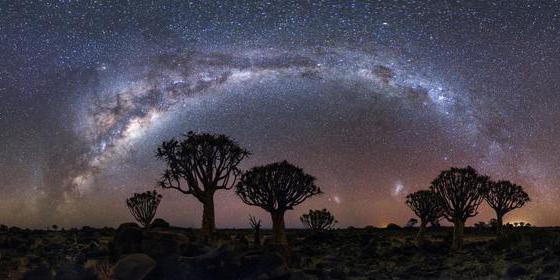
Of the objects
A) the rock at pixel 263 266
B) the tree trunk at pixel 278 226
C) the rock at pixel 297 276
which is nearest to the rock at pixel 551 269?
the rock at pixel 297 276

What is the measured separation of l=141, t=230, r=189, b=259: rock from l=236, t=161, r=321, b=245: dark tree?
12603mm

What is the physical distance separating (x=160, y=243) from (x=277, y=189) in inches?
524

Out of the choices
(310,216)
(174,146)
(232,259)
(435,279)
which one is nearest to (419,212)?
(310,216)

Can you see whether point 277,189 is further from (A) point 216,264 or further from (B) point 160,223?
(B) point 160,223

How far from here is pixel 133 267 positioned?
36.9 feet

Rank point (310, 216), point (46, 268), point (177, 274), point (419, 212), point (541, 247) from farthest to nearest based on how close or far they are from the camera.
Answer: point (310, 216)
point (419, 212)
point (541, 247)
point (177, 274)
point (46, 268)

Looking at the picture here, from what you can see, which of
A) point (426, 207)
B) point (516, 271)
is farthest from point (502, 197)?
point (516, 271)

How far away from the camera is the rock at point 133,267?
10961 millimetres

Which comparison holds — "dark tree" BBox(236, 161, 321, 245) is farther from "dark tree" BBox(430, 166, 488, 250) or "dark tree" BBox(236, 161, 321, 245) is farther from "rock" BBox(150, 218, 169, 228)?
"rock" BBox(150, 218, 169, 228)

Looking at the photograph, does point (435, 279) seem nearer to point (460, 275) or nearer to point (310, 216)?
point (460, 275)

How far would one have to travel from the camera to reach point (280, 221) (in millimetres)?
26359

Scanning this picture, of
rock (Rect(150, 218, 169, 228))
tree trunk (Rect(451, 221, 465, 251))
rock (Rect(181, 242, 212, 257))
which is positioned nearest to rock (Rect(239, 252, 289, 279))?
rock (Rect(181, 242, 212, 257))

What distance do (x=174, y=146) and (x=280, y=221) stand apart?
7113 mm

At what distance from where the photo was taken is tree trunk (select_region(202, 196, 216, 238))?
25812 millimetres
